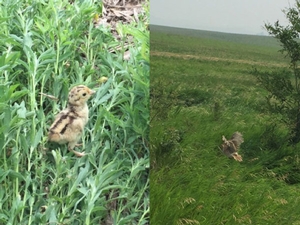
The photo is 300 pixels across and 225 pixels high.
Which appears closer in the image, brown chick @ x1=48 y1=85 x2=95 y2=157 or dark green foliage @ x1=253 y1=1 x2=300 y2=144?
brown chick @ x1=48 y1=85 x2=95 y2=157

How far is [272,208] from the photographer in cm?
254

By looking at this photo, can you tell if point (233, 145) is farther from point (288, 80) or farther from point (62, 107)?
point (62, 107)

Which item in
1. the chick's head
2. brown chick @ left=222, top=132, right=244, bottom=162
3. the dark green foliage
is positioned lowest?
brown chick @ left=222, top=132, right=244, bottom=162

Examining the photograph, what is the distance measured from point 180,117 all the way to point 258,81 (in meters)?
0.46

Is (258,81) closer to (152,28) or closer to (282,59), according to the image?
(282,59)

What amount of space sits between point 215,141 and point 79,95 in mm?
801

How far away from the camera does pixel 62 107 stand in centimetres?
236

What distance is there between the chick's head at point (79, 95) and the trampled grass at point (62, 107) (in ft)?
0.25

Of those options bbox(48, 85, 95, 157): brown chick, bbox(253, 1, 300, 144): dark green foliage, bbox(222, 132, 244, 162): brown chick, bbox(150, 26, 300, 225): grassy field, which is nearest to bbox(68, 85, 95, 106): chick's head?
bbox(48, 85, 95, 157): brown chick

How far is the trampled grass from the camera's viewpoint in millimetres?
2234

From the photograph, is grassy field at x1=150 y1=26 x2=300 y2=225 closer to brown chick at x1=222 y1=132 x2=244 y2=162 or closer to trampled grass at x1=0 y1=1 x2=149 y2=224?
brown chick at x1=222 y1=132 x2=244 y2=162

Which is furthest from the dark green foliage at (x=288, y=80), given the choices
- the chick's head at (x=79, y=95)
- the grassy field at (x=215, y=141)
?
the chick's head at (x=79, y=95)

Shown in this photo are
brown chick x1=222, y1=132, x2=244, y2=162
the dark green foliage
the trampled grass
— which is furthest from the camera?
brown chick x1=222, y1=132, x2=244, y2=162

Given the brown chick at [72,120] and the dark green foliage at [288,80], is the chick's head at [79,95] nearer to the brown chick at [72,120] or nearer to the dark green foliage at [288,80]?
the brown chick at [72,120]
